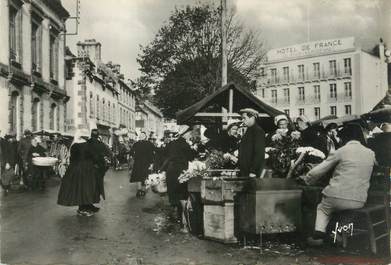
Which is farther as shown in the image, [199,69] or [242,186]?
[199,69]

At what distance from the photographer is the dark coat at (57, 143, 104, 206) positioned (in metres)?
9.19

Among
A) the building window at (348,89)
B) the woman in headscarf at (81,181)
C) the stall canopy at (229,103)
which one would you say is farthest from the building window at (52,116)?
the building window at (348,89)

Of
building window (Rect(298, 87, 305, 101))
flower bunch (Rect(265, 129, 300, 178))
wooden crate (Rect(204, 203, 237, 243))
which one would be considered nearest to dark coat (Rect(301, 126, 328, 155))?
flower bunch (Rect(265, 129, 300, 178))

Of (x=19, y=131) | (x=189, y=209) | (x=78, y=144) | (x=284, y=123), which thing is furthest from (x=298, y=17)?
(x=19, y=131)

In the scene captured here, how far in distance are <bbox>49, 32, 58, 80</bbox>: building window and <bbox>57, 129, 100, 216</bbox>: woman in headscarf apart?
1724cm

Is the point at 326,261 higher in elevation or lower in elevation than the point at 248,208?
lower

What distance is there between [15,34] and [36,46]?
352cm

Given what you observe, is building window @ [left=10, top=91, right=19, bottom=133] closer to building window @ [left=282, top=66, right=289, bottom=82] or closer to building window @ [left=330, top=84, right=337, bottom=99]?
building window @ [left=282, top=66, right=289, bottom=82]

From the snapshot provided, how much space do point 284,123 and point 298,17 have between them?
1775mm

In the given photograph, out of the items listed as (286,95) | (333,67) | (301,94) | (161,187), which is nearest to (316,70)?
(333,67)

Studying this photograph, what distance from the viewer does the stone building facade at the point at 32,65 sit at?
58.8ft

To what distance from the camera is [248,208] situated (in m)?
6.29

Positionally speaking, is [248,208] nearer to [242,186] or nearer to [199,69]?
[242,186]

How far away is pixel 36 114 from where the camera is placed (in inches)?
902
